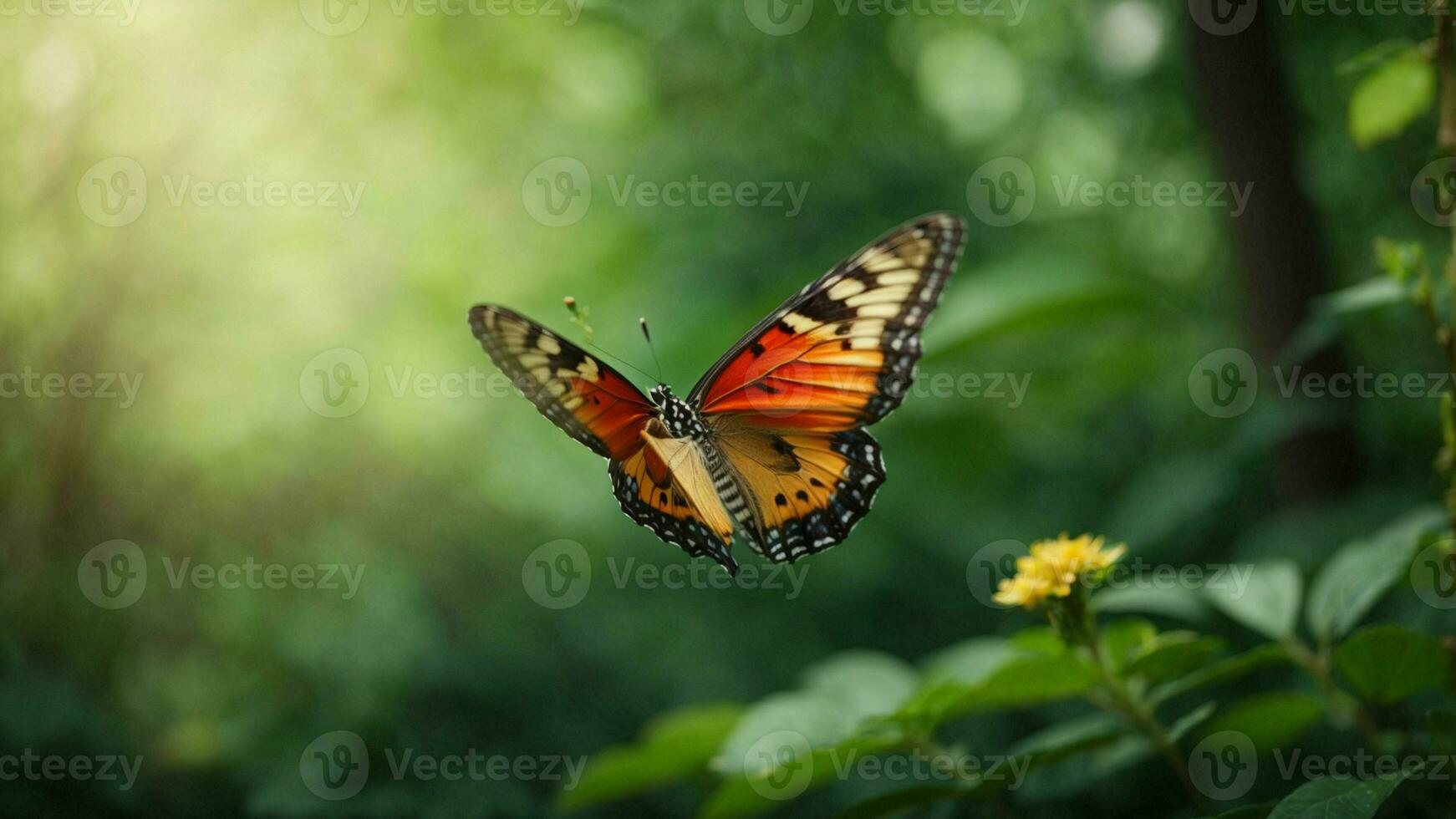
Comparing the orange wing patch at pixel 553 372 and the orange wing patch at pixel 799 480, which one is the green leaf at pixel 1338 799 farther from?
the orange wing patch at pixel 553 372

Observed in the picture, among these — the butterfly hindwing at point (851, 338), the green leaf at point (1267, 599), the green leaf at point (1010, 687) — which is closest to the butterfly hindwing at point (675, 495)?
the butterfly hindwing at point (851, 338)

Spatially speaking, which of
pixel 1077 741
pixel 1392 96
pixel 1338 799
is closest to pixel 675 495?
pixel 1077 741

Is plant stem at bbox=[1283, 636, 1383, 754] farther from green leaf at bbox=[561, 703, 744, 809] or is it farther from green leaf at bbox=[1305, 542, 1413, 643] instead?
green leaf at bbox=[561, 703, 744, 809]

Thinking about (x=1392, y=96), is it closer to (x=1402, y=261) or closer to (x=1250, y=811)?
(x=1402, y=261)

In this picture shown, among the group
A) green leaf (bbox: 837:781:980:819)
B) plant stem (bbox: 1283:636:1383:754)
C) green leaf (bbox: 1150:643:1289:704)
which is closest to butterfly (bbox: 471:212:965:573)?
green leaf (bbox: 837:781:980:819)

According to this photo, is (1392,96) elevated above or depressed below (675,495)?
above

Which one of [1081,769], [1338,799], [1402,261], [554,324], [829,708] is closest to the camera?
[1338,799]
